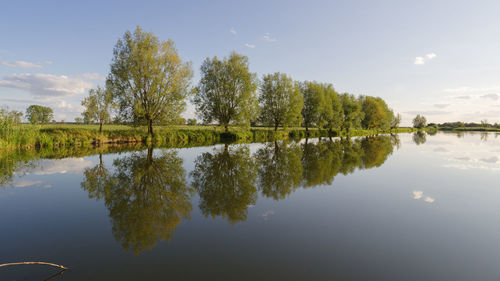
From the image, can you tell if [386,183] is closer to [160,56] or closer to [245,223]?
[245,223]

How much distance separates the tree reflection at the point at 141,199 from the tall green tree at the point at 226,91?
27222 millimetres

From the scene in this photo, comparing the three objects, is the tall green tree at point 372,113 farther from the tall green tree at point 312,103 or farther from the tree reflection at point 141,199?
the tree reflection at point 141,199

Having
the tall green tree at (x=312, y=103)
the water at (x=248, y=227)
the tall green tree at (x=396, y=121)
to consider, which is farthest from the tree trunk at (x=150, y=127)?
the tall green tree at (x=396, y=121)

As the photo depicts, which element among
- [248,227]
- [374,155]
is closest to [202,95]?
[374,155]

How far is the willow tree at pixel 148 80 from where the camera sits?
28859 mm

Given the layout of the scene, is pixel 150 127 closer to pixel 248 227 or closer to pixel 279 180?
pixel 279 180

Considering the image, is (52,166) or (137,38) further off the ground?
(137,38)

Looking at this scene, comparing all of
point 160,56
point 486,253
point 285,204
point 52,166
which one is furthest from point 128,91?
point 486,253

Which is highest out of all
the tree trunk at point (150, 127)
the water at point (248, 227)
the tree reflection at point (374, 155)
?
the tree trunk at point (150, 127)

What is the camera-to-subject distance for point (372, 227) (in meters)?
5.88

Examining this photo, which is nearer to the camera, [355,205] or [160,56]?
[355,205]

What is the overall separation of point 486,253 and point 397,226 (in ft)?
5.24

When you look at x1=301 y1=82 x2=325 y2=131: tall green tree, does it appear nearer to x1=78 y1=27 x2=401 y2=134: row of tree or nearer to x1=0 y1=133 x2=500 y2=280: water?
x1=78 y1=27 x2=401 y2=134: row of tree

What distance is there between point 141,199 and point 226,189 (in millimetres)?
2968
